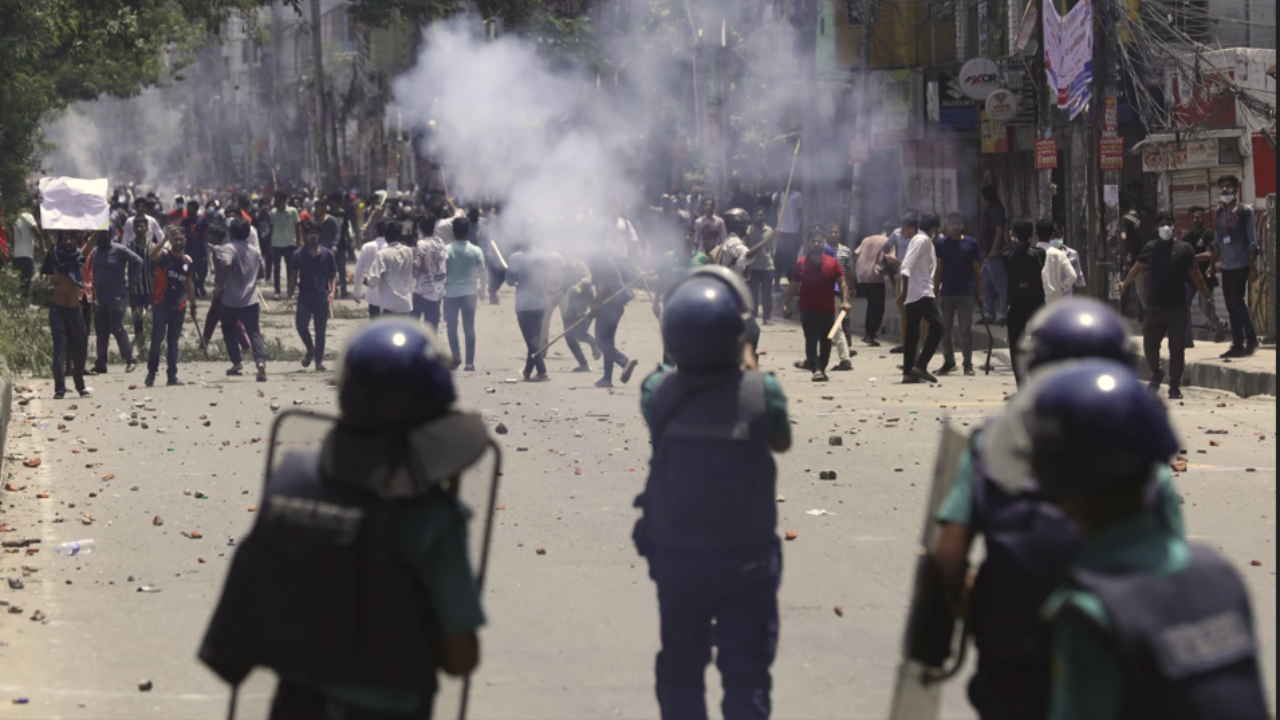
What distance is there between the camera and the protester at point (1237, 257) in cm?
1588

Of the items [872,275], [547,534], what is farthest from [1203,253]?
[547,534]

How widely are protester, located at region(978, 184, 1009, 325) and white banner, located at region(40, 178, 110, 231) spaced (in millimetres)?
11082

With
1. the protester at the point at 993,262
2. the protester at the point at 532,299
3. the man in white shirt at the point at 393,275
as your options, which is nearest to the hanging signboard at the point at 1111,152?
the protester at the point at 993,262

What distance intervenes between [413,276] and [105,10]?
31.8 ft

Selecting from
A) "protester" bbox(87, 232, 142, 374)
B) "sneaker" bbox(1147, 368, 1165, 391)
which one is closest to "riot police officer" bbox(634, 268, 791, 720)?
"sneaker" bbox(1147, 368, 1165, 391)

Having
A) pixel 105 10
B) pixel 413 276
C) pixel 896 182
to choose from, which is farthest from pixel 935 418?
pixel 896 182

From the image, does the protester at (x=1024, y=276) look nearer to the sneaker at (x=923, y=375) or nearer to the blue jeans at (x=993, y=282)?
the sneaker at (x=923, y=375)

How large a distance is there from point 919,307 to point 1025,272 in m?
1.93

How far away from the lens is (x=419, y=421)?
10.2 ft

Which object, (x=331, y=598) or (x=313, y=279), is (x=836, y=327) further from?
(x=331, y=598)

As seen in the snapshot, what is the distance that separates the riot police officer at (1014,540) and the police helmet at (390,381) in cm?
105

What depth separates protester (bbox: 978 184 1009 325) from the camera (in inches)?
825

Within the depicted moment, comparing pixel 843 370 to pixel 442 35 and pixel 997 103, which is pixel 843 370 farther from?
pixel 442 35

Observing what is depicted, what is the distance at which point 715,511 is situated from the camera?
432cm
